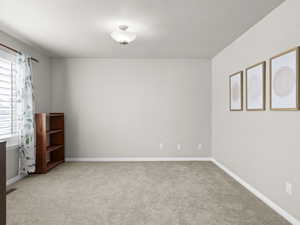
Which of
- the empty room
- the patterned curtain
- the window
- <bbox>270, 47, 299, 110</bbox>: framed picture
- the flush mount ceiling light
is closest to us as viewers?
<bbox>270, 47, 299, 110</bbox>: framed picture

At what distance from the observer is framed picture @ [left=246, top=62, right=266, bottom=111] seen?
296cm

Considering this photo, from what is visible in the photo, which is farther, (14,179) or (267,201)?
(14,179)

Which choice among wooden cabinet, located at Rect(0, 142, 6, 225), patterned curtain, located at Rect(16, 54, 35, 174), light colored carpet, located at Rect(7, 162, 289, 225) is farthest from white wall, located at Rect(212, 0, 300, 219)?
patterned curtain, located at Rect(16, 54, 35, 174)

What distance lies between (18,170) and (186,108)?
403 centimetres

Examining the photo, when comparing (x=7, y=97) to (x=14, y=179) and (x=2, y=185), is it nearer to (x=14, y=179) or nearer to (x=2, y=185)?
(x=14, y=179)

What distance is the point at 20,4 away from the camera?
104 inches

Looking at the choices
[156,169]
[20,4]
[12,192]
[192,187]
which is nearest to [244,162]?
[192,187]

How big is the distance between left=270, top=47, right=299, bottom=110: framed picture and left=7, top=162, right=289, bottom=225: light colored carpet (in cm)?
140

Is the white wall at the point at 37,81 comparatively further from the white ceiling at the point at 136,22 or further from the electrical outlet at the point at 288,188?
the electrical outlet at the point at 288,188

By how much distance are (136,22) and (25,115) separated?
2.80 meters

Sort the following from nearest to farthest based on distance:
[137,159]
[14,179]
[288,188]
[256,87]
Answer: [288,188], [256,87], [14,179], [137,159]

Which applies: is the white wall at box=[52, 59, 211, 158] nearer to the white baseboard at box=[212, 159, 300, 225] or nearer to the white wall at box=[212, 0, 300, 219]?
the white wall at box=[212, 0, 300, 219]

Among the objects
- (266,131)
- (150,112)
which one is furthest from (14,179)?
(266,131)

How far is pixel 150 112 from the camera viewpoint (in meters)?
5.45
